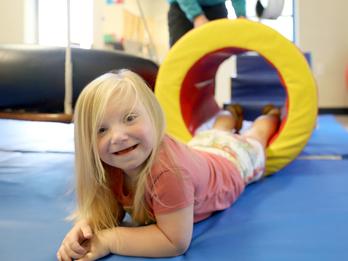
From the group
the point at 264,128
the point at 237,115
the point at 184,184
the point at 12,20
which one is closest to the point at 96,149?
the point at 184,184

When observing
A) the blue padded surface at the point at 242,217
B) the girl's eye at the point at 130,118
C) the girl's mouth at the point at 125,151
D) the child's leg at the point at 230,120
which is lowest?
the blue padded surface at the point at 242,217

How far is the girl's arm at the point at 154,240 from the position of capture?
71 centimetres

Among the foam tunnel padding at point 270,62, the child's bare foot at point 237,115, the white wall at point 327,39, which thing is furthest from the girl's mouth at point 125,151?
the white wall at point 327,39

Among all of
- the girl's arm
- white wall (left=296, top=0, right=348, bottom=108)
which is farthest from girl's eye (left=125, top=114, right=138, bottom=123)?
white wall (left=296, top=0, right=348, bottom=108)

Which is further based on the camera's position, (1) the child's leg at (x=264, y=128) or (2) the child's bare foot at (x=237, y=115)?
(2) the child's bare foot at (x=237, y=115)

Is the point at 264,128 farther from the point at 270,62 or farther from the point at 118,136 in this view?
the point at 118,136

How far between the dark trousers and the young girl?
Result: 1.20m

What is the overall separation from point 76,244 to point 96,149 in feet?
0.53

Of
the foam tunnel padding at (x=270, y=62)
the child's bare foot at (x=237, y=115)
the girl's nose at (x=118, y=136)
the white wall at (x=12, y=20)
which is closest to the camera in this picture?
the girl's nose at (x=118, y=136)

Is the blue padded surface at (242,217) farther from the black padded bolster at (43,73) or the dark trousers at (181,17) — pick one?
the black padded bolster at (43,73)

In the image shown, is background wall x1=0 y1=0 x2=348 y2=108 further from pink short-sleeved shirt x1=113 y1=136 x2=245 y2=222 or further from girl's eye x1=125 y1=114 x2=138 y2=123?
girl's eye x1=125 y1=114 x2=138 y2=123

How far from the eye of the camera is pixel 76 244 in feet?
2.28

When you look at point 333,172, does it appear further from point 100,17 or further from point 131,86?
point 100,17

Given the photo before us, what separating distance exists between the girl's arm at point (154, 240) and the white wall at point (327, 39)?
4.42 meters
